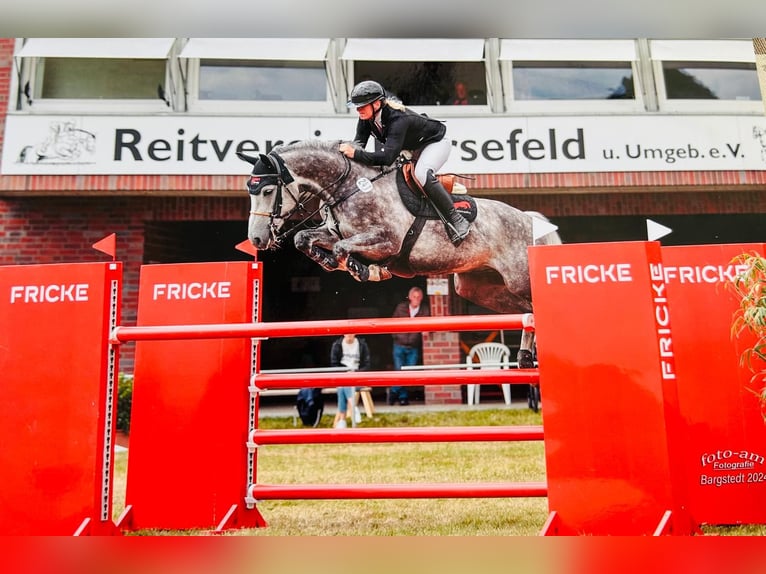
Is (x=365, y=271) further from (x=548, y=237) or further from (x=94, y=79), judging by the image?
(x=94, y=79)

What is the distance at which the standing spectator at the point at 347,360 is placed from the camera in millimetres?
4258

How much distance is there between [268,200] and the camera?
9.38ft

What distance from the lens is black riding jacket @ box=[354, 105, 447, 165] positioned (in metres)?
2.86

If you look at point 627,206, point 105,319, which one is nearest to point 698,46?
point 627,206

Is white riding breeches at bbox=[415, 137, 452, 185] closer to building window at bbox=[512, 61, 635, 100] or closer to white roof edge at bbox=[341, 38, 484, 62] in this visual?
white roof edge at bbox=[341, 38, 484, 62]

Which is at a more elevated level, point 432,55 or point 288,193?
point 432,55

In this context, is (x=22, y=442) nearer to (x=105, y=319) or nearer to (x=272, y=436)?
(x=105, y=319)

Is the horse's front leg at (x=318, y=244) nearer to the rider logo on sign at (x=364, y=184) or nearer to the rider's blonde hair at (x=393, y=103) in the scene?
the rider logo on sign at (x=364, y=184)

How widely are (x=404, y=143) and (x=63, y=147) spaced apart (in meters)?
2.35

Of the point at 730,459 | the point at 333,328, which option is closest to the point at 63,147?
the point at 333,328

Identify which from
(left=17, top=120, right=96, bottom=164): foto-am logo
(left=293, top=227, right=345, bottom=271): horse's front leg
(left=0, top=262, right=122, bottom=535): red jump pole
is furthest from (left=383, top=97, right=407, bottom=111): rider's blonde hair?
(left=17, top=120, right=96, bottom=164): foto-am logo

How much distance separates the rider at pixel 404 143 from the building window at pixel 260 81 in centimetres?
106

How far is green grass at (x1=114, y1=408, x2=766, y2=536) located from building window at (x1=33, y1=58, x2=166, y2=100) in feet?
7.74

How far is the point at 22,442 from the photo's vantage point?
1979mm
